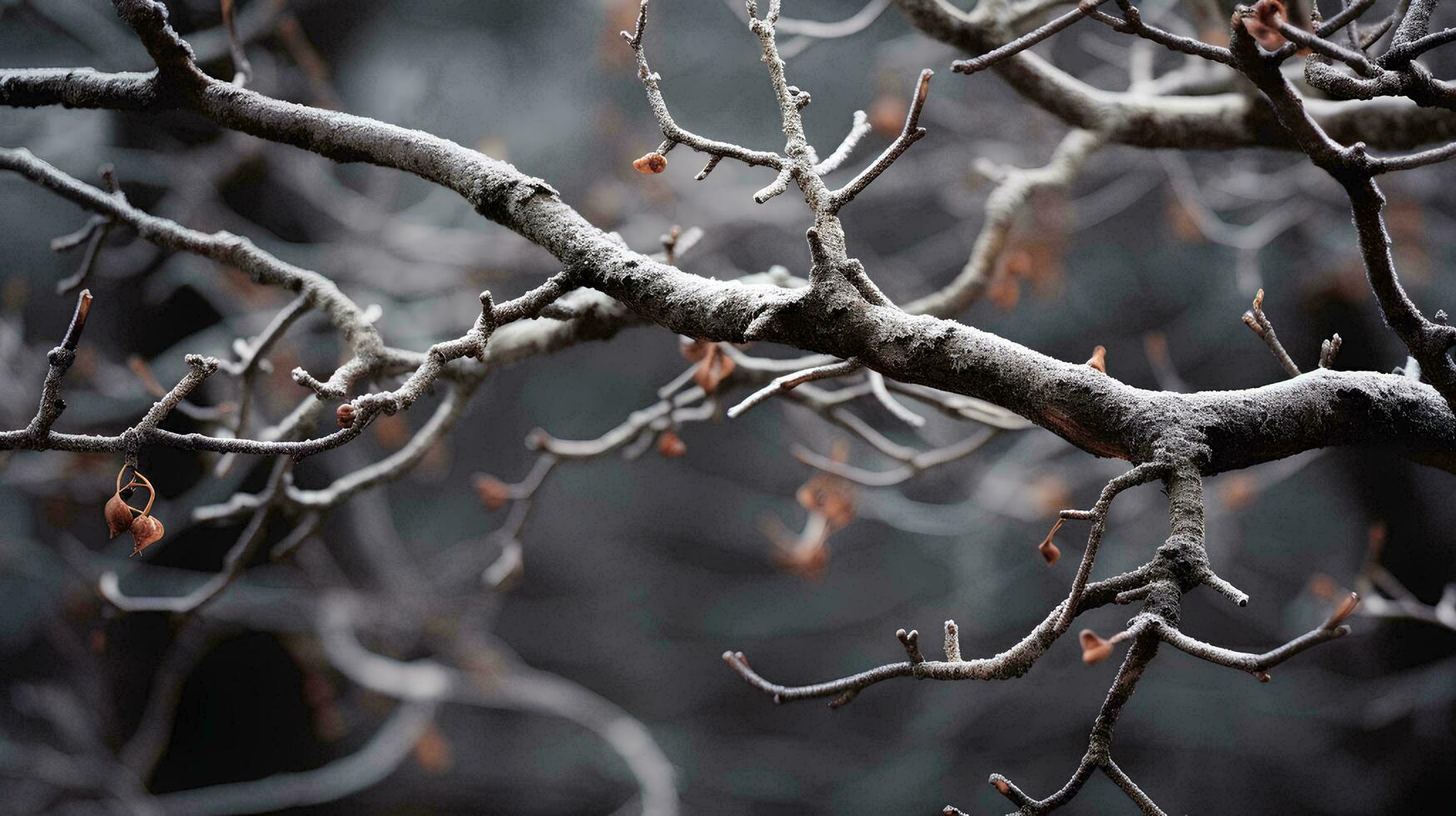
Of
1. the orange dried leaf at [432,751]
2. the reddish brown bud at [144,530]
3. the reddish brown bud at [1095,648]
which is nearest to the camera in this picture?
the reddish brown bud at [1095,648]

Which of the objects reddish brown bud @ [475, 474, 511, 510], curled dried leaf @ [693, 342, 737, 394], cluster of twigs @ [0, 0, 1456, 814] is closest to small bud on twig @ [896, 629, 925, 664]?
cluster of twigs @ [0, 0, 1456, 814]

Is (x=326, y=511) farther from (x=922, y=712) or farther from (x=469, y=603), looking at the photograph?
(x=922, y=712)

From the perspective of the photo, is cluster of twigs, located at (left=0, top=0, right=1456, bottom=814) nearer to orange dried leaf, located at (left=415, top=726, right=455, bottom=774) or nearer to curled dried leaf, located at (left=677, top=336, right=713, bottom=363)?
curled dried leaf, located at (left=677, top=336, right=713, bottom=363)

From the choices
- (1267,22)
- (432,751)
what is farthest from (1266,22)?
(432,751)

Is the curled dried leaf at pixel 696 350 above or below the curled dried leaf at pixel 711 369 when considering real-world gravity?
above

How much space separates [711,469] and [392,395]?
214cm

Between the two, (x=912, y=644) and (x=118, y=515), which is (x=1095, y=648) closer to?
(x=912, y=644)

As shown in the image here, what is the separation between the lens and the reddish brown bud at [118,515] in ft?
1.64

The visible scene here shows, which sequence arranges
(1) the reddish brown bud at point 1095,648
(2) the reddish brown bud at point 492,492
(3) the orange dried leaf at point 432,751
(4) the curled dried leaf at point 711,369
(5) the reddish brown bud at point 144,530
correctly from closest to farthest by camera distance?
(1) the reddish brown bud at point 1095,648 < (5) the reddish brown bud at point 144,530 < (4) the curled dried leaf at point 711,369 < (2) the reddish brown bud at point 492,492 < (3) the orange dried leaf at point 432,751

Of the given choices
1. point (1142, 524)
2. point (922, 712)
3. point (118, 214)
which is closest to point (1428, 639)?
point (1142, 524)

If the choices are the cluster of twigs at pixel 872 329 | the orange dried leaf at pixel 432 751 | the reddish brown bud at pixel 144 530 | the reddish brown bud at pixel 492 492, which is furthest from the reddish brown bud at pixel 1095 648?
the orange dried leaf at pixel 432 751

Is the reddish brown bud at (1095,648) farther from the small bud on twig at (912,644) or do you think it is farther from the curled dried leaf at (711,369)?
the curled dried leaf at (711,369)

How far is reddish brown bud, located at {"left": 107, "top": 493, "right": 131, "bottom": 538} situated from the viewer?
50 centimetres

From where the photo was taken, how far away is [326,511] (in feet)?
2.57
